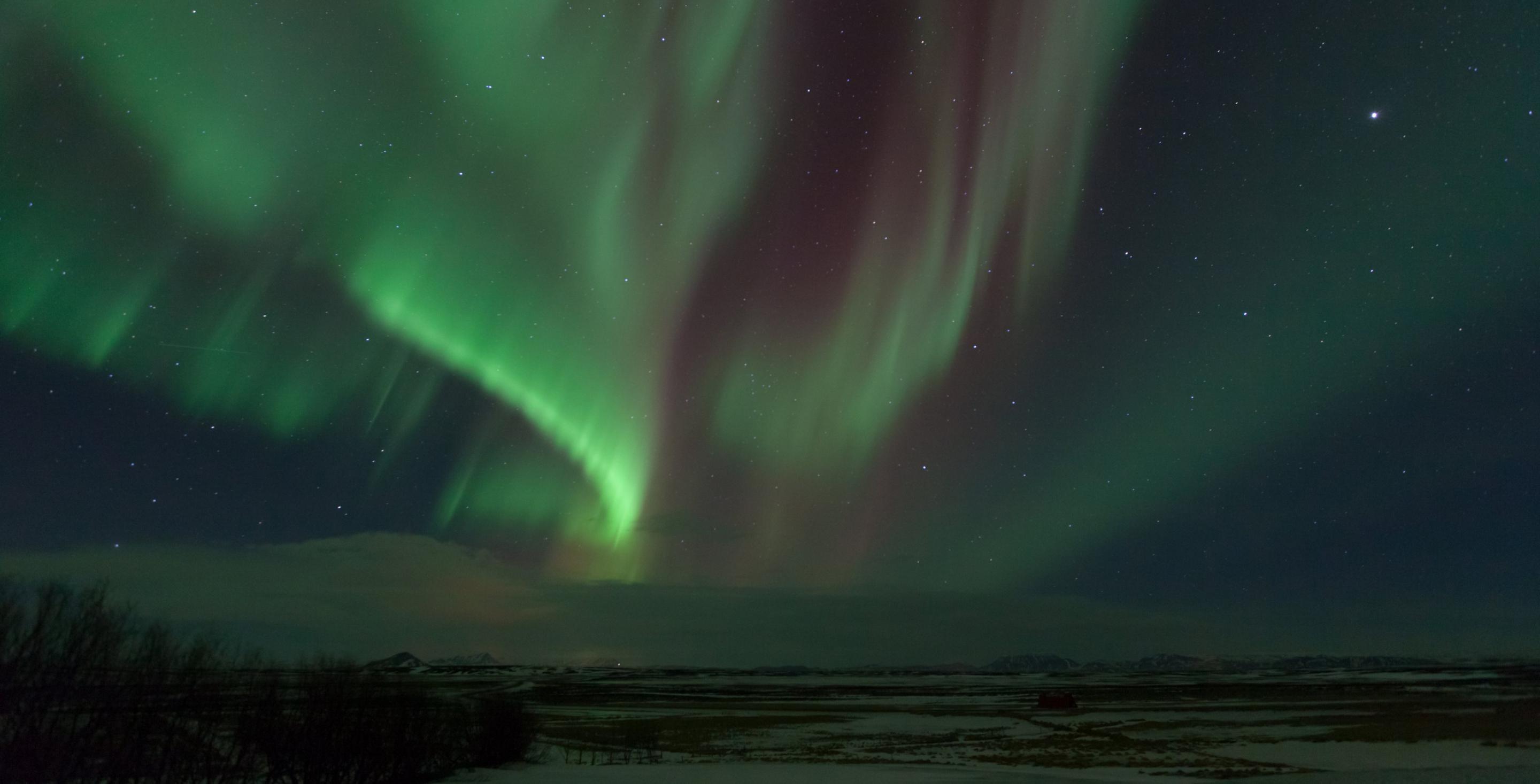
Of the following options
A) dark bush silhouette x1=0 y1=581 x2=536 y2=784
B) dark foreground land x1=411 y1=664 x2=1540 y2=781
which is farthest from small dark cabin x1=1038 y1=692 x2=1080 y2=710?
dark bush silhouette x1=0 y1=581 x2=536 y2=784

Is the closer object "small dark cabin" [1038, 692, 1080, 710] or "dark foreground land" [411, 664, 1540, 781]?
"dark foreground land" [411, 664, 1540, 781]

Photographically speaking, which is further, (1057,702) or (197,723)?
(1057,702)

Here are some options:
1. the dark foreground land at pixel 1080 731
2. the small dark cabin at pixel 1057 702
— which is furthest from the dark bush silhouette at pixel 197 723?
the small dark cabin at pixel 1057 702

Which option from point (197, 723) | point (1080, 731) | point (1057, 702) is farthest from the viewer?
point (1057, 702)

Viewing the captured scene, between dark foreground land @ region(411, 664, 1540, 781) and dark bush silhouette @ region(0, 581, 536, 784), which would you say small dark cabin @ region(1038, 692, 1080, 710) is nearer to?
dark foreground land @ region(411, 664, 1540, 781)

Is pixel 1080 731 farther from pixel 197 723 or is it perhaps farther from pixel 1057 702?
pixel 197 723

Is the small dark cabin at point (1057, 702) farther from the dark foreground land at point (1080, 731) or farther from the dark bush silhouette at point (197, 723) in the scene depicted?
the dark bush silhouette at point (197, 723)

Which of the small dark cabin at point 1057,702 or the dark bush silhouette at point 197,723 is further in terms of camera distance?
the small dark cabin at point 1057,702

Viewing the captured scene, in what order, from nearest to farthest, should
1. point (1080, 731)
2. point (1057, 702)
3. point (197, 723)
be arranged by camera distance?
point (197, 723) < point (1080, 731) < point (1057, 702)

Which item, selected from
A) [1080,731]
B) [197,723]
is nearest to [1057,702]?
[1080,731]

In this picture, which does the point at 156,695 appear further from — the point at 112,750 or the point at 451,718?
the point at 451,718

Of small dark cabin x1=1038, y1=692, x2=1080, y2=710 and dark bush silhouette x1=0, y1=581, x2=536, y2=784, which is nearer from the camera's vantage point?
dark bush silhouette x1=0, y1=581, x2=536, y2=784

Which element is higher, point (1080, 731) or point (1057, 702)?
point (1057, 702)

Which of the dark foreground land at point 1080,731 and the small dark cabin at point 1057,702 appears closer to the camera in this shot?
the dark foreground land at point 1080,731
